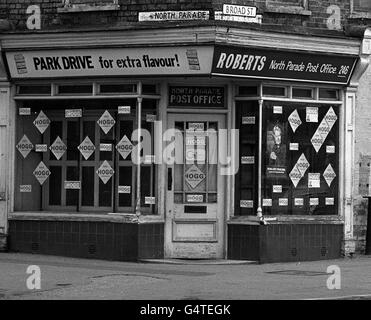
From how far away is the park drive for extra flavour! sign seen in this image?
51.6 ft

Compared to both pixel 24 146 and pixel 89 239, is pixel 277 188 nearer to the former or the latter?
pixel 89 239

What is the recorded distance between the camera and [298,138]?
55.6 ft

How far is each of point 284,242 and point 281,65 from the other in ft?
11.2

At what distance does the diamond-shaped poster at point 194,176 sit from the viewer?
16531 mm

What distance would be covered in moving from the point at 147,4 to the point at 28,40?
2.47 m

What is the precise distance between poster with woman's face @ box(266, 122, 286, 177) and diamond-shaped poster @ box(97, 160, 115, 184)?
3.09 metres

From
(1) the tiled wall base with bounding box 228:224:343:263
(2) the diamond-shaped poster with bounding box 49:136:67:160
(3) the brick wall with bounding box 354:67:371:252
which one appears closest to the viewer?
(1) the tiled wall base with bounding box 228:224:343:263

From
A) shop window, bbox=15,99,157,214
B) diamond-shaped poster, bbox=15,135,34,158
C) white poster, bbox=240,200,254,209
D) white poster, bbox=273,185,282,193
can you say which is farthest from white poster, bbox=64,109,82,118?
white poster, bbox=273,185,282,193

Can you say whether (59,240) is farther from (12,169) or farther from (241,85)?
(241,85)

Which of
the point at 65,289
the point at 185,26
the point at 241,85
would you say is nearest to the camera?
the point at 65,289

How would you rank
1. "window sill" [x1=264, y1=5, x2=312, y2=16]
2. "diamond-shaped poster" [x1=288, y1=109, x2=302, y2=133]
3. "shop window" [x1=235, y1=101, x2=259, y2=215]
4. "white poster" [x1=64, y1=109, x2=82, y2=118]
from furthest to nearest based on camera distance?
1. "white poster" [x1=64, y1=109, x2=82, y2=118]
2. "diamond-shaped poster" [x1=288, y1=109, x2=302, y2=133]
3. "shop window" [x1=235, y1=101, x2=259, y2=215]
4. "window sill" [x1=264, y1=5, x2=312, y2=16]

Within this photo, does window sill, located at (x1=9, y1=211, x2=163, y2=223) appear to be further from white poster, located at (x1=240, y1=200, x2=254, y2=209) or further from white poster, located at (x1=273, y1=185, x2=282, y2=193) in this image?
white poster, located at (x1=273, y1=185, x2=282, y2=193)

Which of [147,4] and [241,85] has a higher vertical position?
[147,4]

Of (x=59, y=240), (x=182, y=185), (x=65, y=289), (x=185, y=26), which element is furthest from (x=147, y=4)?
(x=65, y=289)
